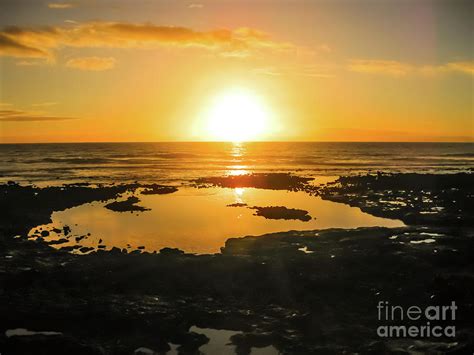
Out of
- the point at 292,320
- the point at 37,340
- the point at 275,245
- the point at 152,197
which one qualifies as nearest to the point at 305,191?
the point at 152,197

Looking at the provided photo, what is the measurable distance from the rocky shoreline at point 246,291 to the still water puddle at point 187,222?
2.06 m

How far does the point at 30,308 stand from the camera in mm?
14203

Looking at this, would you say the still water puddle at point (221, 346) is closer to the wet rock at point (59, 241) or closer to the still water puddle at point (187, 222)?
the still water puddle at point (187, 222)

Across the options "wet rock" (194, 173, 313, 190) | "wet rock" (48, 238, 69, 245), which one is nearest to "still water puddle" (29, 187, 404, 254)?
"wet rock" (48, 238, 69, 245)

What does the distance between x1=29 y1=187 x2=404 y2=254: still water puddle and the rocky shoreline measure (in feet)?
6.77

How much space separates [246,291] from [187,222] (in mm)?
14512

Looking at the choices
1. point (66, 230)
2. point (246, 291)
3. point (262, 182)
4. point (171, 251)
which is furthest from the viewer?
point (262, 182)

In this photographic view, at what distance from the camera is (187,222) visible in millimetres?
29781

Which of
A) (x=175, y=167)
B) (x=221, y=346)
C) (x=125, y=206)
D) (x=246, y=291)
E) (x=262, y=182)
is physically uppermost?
(x=175, y=167)

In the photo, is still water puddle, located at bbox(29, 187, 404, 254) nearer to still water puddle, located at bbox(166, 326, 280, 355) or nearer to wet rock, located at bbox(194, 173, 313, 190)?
still water puddle, located at bbox(166, 326, 280, 355)

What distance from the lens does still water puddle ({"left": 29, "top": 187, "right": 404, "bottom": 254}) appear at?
78.3 ft

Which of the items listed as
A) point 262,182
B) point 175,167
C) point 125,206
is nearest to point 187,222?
point 125,206

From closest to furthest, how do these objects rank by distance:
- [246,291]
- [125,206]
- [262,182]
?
[246,291] < [125,206] < [262,182]

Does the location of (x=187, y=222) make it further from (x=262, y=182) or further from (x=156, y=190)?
(x=262, y=182)
